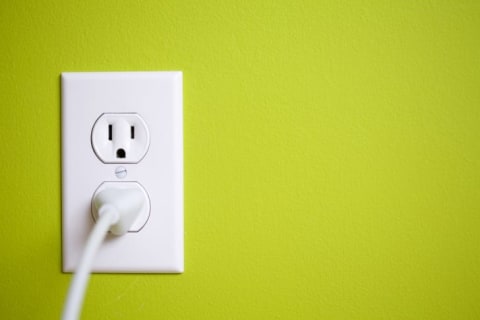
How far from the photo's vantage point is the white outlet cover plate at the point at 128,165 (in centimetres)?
37

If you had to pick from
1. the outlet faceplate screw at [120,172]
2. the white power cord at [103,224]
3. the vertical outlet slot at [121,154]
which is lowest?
the white power cord at [103,224]

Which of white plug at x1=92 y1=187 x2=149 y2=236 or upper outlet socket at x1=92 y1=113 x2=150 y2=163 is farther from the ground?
upper outlet socket at x1=92 y1=113 x2=150 y2=163

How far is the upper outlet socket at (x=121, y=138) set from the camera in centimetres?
37

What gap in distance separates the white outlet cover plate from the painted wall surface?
2 cm

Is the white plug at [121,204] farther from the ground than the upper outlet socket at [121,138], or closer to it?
closer to it

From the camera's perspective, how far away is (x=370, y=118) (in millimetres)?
378

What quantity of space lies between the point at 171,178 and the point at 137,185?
0.03m

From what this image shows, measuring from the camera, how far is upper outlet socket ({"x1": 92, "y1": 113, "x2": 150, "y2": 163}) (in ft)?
1.20

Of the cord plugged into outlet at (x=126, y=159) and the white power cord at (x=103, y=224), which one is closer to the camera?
the white power cord at (x=103, y=224)

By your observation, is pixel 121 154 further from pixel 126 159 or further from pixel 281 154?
pixel 281 154

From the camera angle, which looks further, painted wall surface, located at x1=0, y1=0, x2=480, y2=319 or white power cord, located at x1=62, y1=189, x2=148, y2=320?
painted wall surface, located at x1=0, y1=0, x2=480, y2=319

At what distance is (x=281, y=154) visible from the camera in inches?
15.0

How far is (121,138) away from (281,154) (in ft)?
0.53

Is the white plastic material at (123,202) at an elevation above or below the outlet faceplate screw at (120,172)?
below
